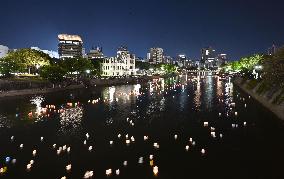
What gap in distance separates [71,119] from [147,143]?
69.2 feet

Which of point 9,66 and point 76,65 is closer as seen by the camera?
point 9,66

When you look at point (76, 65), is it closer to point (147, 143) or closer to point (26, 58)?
point (26, 58)

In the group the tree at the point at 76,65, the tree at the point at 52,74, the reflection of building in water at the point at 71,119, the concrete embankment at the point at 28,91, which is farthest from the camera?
the tree at the point at 76,65

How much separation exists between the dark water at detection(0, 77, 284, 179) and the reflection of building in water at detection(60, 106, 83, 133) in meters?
Answer: 0.13

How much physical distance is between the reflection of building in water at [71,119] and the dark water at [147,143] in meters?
0.13

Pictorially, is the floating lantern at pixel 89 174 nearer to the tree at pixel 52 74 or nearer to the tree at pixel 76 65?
the tree at pixel 52 74

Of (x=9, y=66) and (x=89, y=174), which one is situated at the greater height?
(x=9, y=66)

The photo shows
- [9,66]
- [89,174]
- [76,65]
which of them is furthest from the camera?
[76,65]

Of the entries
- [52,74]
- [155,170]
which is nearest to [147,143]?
[155,170]

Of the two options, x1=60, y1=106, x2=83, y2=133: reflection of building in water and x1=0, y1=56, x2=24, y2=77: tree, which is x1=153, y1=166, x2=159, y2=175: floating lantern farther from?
x1=0, y1=56, x2=24, y2=77: tree

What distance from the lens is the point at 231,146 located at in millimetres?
35219

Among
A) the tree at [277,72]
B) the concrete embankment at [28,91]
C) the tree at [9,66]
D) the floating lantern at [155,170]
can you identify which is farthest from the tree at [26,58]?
the floating lantern at [155,170]

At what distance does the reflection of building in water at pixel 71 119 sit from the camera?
4603 centimetres

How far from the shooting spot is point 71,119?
5394 centimetres
